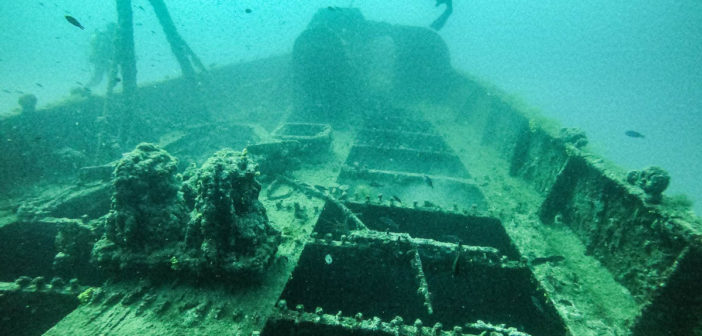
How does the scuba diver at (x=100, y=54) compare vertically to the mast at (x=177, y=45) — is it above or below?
below

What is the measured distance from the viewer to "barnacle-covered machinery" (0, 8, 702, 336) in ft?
9.35

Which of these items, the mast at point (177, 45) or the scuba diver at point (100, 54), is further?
the scuba diver at point (100, 54)

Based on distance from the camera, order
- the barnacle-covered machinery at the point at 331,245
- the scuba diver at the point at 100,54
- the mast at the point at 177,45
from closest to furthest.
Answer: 1. the barnacle-covered machinery at the point at 331,245
2. the mast at the point at 177,45
3. the scuba diver at the point at 100,54

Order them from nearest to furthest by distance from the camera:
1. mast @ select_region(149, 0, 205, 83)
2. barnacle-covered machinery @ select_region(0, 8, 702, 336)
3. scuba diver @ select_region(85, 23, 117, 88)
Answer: barnacle-covered machinery @ select_region(0, 8, 702, 336) → mast @ select_region(149, 0, 205, 83) → scuba diver @ select_region(85, 23, 117, 88)

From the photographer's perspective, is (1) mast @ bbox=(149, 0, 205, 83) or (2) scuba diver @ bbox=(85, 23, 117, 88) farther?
(2) scuba diver @ bbox=(85, 23, 117, 88)

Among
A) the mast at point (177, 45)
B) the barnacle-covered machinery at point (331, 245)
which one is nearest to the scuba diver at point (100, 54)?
the mast at point (177, 45)

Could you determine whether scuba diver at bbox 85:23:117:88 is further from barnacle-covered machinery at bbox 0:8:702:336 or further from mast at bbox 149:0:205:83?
barnacle-covered machinery at bbox 0:8:702:336

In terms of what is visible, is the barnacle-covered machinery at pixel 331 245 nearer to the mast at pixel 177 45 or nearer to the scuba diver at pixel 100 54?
the mast at pixel 177 45

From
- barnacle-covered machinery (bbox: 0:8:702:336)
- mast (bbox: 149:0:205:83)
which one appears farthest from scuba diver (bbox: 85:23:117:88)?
barnacle-covered machinery (bbox: 0:8:702:336)

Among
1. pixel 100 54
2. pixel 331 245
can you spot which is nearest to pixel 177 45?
pixel 100 54

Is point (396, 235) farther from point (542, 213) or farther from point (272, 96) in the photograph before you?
point (272, 96)

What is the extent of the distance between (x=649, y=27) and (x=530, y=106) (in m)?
173

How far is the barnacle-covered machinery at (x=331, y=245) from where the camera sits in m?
2.85

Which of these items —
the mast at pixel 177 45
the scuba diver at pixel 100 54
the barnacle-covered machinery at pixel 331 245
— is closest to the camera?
the barnacle-covered machinery at pixel 331 245
